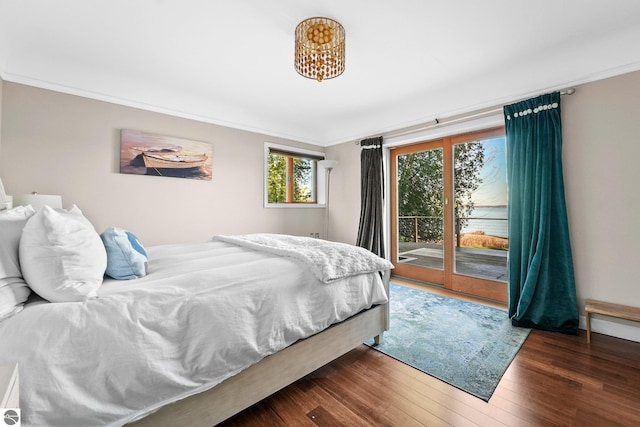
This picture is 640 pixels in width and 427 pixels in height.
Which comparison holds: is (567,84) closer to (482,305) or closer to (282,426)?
(482,305)

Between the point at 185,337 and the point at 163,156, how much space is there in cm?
261

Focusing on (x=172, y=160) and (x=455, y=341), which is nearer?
(x=455, y=341)

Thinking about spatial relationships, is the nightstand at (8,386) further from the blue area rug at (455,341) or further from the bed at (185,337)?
the blue area rug at (455,341)

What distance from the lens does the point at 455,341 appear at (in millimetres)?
2193

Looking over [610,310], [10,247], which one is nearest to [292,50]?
[10,247]

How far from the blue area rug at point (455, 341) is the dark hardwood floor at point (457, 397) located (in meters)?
0.08

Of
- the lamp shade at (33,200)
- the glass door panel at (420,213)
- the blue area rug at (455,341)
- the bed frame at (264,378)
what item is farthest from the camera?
the glass door panel at (420,213)

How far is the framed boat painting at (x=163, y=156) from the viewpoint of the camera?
9.46 ft

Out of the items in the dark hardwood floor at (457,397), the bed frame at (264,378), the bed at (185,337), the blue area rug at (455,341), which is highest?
the bed at (185,337)

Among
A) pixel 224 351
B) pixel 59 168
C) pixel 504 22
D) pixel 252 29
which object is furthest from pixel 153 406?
pixel 504 22

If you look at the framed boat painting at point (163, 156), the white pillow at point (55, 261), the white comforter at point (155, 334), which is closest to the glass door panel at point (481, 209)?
the white comforter at point (155, 334)

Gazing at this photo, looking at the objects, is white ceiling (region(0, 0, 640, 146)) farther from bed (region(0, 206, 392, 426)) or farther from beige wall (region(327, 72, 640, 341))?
bed (region(0, 206, 392, 426))

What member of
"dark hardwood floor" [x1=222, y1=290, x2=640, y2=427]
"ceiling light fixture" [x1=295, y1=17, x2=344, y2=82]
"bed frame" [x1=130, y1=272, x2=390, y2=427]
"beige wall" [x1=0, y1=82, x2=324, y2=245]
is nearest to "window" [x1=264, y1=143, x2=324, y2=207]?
"beige wall" [x1=0, y1=82, x2=324, y2=245]

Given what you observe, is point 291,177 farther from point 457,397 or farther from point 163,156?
point 457,397
